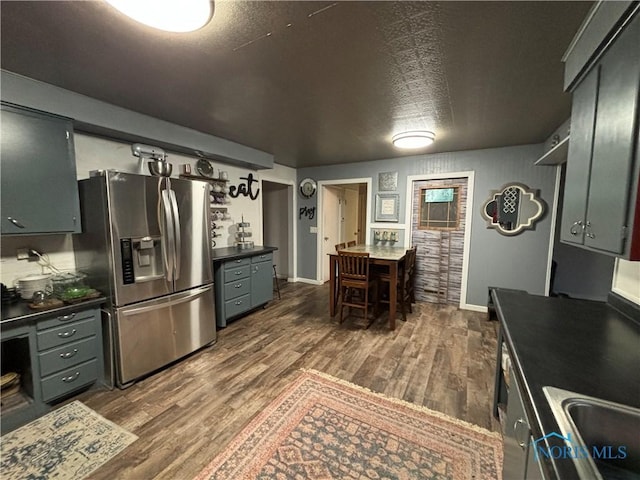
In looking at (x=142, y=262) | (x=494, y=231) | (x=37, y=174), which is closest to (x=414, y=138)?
(x=494, y=231)

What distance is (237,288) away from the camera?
10.9 ft

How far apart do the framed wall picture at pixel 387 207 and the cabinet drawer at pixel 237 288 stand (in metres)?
2.46

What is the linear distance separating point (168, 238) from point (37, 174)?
3.09 ft

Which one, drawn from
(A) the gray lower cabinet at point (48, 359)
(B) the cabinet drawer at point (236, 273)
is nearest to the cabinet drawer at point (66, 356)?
(A) the gray lower cabinet at point (48, 359)

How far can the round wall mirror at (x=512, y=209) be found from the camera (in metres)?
3.42

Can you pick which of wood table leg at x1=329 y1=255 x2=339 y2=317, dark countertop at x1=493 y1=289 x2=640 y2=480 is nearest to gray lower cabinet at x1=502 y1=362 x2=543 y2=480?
dark countertop at x1=493 y1=289 x2=640 y2=480

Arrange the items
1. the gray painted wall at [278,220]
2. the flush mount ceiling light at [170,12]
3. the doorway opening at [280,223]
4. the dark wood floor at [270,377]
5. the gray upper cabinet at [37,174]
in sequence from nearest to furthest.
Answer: the flush mount ceiling light at [170,12] < the dark wood floor at [270,377] < the gray upper cabinet at [37,174] < the doorway opening at [280,223] < the gray painted wall at [278,220]

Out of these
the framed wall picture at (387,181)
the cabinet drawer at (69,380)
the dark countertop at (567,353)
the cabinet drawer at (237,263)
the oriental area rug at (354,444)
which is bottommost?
the oriental area rug at (354,444)

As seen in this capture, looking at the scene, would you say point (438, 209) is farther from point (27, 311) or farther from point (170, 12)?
point (27, 311)

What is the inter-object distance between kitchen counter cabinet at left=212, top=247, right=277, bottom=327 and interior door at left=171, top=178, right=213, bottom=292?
0.33 meters

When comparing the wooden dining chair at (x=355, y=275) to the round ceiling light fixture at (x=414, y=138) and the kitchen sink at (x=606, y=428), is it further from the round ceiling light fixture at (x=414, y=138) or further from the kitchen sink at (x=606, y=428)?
the kitchen sink at (x=606, y=428)

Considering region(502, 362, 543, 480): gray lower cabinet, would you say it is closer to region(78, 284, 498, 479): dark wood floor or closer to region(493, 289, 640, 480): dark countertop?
region(493, 289, 640, 480): dark countertop

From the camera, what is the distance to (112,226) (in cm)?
198

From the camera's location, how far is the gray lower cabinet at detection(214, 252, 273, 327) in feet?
10.3
